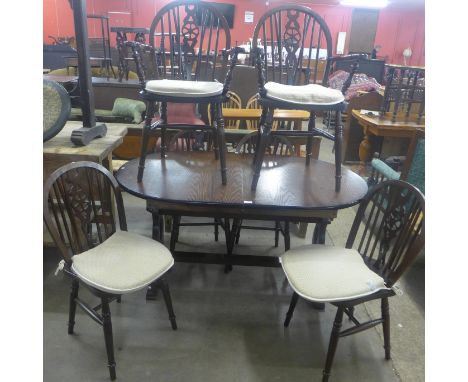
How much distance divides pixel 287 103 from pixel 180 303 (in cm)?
124

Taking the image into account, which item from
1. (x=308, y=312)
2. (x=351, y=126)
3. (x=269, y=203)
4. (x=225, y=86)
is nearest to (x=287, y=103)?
(x=225, y=86)

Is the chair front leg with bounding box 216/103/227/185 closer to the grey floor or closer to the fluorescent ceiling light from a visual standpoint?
the grey floor

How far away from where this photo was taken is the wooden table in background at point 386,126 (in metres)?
3.69

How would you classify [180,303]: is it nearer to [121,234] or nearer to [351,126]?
[121,234]

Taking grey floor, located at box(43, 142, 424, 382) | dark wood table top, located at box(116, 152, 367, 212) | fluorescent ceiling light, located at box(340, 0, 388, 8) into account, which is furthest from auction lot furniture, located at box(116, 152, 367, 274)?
fluorescent ceiling light, located at box(340, 0, 388, 8)

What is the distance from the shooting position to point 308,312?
1958 millimetres

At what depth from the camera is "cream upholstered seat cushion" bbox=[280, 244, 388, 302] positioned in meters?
1.36

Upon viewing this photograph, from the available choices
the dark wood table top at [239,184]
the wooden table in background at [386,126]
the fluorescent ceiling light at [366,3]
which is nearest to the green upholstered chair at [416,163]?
the dark wood table top at [239,184]

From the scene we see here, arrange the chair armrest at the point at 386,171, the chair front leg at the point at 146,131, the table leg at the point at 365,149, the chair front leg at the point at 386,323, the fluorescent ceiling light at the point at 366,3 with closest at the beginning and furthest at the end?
the chair front leg at the point at 386,323
the chair front leg at the point at 146,131
the chair armrest at the point at 386,171
the table leg at the point at 365,149
the fluorescent ceiling light at the point at 366,3

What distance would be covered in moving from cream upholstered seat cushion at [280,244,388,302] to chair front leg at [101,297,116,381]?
767 mm

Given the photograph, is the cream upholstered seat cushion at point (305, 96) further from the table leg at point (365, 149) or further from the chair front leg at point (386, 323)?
the table leg at point (365, 149)

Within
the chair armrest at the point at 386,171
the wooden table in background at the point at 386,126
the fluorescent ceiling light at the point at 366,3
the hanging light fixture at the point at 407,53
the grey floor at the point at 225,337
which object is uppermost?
the fluorescent ceiling light at the point at 366,3

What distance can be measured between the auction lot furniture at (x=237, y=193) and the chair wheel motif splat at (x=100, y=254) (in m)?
0.21

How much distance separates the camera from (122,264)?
4.83 feet
